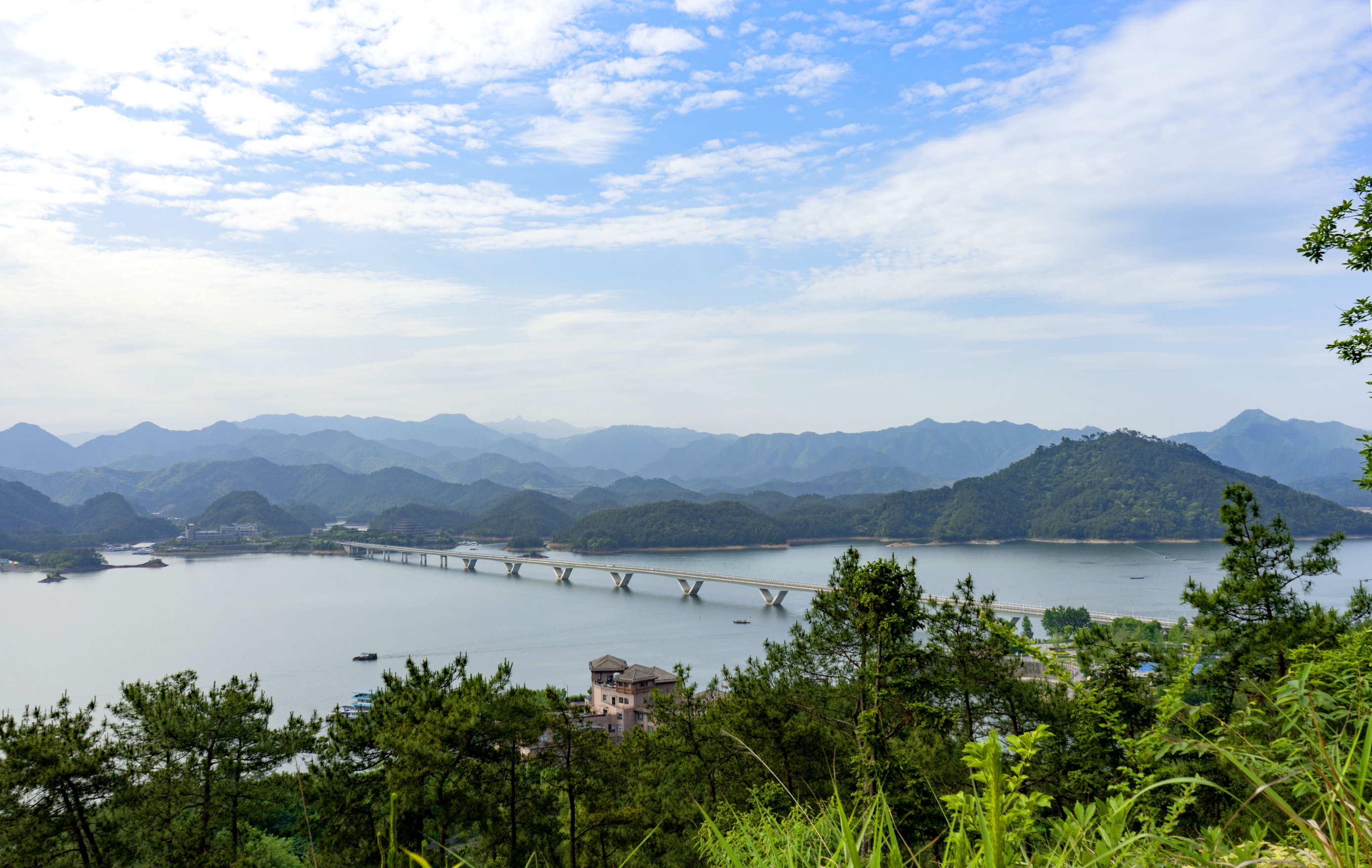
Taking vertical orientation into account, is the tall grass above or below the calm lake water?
above

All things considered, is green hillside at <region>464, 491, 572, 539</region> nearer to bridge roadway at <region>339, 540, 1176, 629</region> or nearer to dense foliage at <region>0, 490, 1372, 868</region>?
bridge roadway at <region>339, 540, 1176, 629</region>

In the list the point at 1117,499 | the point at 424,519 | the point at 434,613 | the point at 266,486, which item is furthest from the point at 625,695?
the point at 266,486

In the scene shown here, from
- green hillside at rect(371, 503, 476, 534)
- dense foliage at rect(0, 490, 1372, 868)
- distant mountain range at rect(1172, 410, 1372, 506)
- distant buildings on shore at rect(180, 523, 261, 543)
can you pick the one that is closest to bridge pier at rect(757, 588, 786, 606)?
dense foliage at rect(0, 490, 1372, 868)

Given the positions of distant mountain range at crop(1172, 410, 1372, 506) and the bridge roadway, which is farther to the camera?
distant mountain range at crop(1172, 410, 1372, 506)

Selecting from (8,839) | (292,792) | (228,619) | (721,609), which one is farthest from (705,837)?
(228,619)

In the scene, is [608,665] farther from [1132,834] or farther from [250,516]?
[250,516]

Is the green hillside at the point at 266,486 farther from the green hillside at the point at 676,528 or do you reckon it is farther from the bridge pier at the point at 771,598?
the bridge pier at the point at 771,598

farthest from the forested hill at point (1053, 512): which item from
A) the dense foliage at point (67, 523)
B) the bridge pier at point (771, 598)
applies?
the dense foliage at point (67, 523)
